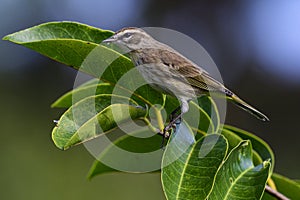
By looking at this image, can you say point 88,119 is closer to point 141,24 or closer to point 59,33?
point 59,33

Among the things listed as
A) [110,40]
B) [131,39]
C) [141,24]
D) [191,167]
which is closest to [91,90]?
[110,40]

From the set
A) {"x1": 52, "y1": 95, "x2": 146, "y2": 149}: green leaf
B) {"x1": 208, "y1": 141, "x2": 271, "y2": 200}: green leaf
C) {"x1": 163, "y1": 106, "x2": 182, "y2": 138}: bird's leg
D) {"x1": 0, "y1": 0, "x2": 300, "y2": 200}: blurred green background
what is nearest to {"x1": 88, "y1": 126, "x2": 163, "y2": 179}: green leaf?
{"x1": 163, "y1": 106, "x2": 182, "y2": 138}: bird's leg

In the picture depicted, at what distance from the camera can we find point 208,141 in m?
1.14

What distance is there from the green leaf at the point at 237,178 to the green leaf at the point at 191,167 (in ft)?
0.10

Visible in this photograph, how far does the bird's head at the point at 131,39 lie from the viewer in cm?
144

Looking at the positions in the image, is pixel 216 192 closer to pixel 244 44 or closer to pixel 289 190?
pixel 289 190

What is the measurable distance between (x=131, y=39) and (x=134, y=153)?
34cm

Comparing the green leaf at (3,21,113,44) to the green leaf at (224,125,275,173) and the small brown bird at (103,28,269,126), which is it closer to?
the small brown bird at (103,28,269,126)

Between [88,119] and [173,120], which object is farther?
[173,120]

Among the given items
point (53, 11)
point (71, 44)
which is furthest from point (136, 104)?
point (53, 11)

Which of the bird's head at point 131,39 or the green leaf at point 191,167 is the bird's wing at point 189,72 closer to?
the bird's head at point 131,39

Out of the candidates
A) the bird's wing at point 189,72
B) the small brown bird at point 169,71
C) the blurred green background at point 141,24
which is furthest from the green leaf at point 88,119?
the blurred green background at point 141,24

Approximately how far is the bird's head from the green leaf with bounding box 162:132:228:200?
1.19 feet

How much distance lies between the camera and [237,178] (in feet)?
3.73
